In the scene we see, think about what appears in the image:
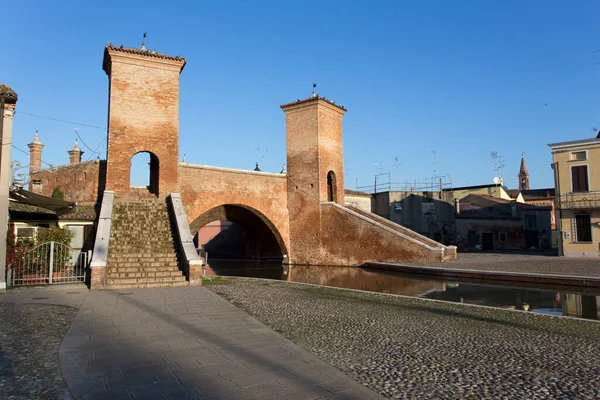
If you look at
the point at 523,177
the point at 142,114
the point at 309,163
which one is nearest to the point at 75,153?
the point at 142,114

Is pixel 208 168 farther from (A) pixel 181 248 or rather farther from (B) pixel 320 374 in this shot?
(B) pixel 320 374

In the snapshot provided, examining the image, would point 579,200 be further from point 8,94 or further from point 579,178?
point 8,94

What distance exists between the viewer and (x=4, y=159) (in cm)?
916

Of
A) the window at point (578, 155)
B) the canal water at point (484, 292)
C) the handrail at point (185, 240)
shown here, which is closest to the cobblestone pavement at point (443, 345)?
the canal water at point (484, 292)

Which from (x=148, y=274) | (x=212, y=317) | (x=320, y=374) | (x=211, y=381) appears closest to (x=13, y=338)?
(x=212, y=317)

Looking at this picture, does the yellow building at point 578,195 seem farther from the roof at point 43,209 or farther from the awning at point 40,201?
the awning at point 40,201

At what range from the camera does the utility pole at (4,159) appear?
9.03 meters

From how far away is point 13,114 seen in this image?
9.46m

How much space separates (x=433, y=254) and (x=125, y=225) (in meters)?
12.9

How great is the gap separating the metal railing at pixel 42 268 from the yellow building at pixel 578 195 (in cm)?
2196

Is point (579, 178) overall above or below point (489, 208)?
above

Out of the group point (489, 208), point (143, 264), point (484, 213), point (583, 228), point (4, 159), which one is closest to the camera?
point (4, 159)

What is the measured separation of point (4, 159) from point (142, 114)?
6.81 meters

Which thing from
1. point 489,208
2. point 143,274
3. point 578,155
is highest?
point 578,155
